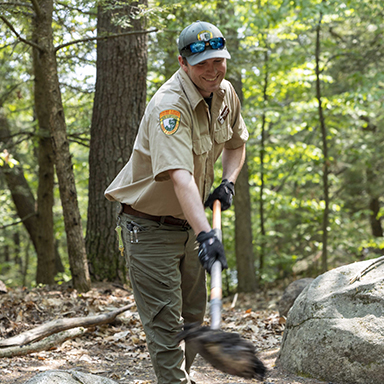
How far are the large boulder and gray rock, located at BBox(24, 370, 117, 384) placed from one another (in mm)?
1610

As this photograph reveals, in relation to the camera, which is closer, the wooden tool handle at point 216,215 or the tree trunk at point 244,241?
the wooden tool handle at point 216,215

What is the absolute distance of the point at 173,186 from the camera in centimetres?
256

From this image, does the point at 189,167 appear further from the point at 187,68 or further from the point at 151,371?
the point at 151,371

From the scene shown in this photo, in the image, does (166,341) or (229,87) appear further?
(229,87)

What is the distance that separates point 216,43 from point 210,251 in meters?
1.27

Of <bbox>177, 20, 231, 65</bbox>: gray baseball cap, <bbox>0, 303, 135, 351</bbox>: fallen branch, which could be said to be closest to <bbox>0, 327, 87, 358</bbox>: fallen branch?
<bbox>0, 303, 135, 351</bbox>: fallen branch

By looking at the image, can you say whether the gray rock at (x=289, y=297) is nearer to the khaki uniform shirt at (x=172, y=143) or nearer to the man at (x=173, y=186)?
the man at (x=173, y=186)

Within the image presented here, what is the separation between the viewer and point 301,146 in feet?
37.7

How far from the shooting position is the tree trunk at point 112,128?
20.1 feet

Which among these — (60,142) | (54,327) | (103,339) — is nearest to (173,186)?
(54,327)

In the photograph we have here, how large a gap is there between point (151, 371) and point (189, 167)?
7.55 ft

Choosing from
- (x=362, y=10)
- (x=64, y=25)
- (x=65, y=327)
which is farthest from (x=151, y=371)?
(x=362, y=10)

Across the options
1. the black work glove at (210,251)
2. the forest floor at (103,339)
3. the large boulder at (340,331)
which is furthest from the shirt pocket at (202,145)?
the forest floor at (103,339)

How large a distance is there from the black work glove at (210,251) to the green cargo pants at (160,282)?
25.1 inches
